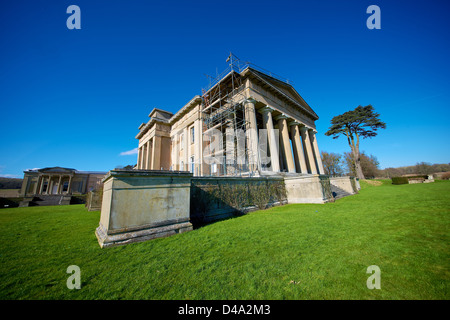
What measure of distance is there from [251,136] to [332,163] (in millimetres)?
37506


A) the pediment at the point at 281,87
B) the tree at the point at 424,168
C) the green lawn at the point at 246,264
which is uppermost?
the pediment at the point at 281,87

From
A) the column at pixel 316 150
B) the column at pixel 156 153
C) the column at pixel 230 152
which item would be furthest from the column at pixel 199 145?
the column at pixel 316 150

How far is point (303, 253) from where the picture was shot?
293 centimetres

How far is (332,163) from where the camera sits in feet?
134

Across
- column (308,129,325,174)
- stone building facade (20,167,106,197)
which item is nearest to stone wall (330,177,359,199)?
column (308,129,325,174)

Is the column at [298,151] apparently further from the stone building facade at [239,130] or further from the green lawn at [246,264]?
the green lawn at [246,264]

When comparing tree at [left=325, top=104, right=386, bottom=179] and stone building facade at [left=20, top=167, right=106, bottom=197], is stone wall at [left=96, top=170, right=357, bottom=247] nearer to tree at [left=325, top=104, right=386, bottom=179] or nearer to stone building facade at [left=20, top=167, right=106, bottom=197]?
tree at [left=325, top=104, right=386, bottom=179]

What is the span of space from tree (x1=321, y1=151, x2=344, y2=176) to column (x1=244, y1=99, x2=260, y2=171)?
3646cm

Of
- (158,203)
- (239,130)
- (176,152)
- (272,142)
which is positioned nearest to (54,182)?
(176,152)

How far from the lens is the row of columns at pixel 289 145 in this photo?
14.2 metres

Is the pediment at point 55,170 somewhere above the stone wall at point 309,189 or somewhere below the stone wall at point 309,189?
above

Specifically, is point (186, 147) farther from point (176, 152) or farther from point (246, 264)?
point (246, 264)

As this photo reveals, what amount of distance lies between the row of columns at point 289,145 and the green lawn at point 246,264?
32.5ft
